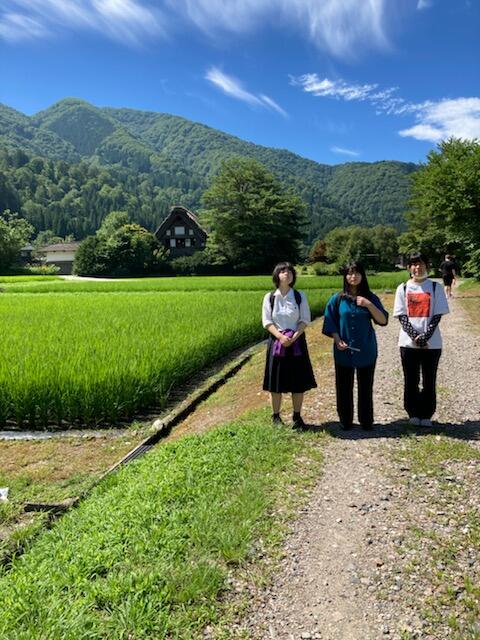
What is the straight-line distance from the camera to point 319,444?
4.41 meters

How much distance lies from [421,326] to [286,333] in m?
1.34

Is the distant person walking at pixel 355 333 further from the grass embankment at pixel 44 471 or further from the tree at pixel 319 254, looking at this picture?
the tree at pixel 319 254

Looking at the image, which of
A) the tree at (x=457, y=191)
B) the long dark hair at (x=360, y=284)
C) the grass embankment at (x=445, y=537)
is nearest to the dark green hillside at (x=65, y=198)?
the tree at (x=457, y=191)

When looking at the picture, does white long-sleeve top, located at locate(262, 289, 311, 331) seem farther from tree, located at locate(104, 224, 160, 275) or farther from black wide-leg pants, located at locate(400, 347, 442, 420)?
tree, located at locate(104, 224, 160, 275)

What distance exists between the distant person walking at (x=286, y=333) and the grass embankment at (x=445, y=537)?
3.94 ft

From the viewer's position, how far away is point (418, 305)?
461cm

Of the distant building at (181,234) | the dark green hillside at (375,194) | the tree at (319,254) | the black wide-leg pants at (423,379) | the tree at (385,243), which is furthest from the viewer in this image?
the dark green hillside at (375,194)

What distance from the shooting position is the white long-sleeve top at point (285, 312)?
4648mm

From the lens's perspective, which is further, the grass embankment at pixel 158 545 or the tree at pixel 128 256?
the tree at pixel 128 256

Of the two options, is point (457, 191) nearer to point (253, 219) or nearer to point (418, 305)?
point (418, 305)

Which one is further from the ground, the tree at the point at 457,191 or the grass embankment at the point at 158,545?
the tree at the point at 457,191

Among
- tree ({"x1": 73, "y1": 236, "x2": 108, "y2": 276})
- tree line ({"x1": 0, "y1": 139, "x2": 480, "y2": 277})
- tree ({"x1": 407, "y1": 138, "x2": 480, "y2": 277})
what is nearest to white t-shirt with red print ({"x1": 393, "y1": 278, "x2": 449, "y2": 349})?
tree ({"x1": 407, "y1": 138, "x2": 480, "y2": 277})

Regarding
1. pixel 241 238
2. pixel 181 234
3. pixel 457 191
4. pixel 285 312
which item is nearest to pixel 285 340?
pixel 285 312

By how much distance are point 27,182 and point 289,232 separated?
108 m
